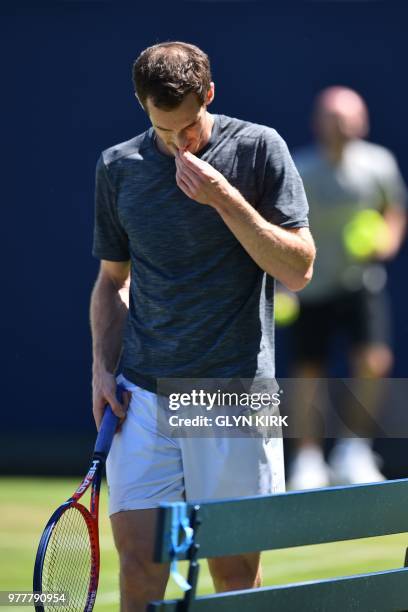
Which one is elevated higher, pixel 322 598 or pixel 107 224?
pixel 107 224

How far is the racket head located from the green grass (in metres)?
1.29

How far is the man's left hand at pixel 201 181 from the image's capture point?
11.8 feet

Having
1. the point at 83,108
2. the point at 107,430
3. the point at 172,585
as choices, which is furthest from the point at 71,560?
the point at 83,108

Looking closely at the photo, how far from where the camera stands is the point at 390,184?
Result: 327 inches

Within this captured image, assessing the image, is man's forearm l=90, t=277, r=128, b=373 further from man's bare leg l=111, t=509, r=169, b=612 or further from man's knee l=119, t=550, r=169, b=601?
man's knee l=119, t=550, r=169, b=601

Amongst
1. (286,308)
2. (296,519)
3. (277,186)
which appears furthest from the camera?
(286,308)

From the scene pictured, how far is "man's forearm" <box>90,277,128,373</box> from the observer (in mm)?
4215

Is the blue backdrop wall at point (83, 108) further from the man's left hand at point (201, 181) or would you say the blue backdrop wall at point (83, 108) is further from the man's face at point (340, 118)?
the man's left hand at point (201, 181)

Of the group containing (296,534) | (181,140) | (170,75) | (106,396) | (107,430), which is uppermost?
(170,75)

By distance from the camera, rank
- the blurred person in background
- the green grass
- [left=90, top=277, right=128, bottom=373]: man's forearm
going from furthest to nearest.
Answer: the blurred person in background
the green grass
[left=90, top=277, right=128, bottom=373]: man's forearm

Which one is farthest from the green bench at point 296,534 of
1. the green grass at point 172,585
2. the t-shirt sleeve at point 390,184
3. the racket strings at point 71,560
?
the t-shirt sleeve at point 390,184

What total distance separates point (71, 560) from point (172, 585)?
1.78 meters

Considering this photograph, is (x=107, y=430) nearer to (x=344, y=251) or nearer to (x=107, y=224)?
(x=107, y=224)

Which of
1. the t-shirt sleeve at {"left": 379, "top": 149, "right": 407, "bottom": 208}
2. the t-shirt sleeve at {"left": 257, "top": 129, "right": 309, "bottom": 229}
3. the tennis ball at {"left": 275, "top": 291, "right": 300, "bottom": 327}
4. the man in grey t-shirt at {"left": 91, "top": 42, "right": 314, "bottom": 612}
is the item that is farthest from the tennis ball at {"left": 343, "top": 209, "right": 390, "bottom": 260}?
the t-shirt sleeve at {"left": 257, "top": 129, "right": 309, "bottom": 229}
